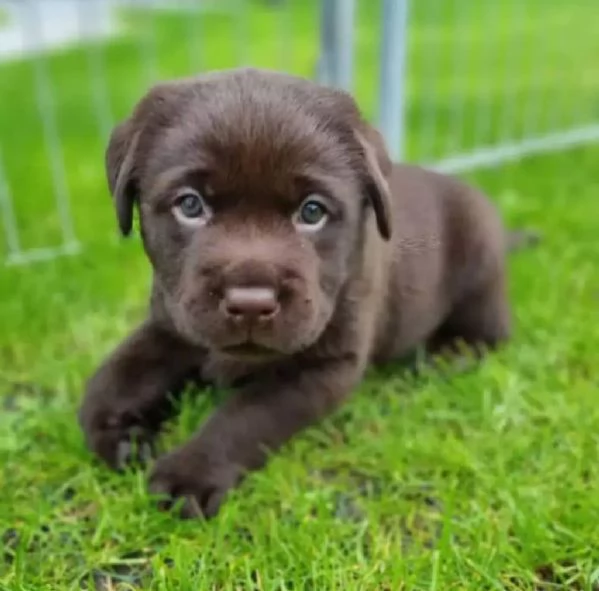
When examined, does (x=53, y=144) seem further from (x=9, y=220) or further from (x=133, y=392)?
(x=133, y=392)

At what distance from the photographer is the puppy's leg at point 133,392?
213cm

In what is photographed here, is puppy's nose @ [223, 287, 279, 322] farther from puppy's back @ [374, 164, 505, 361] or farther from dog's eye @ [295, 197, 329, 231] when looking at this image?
puppy's back @ [374, 164, 505, 361]

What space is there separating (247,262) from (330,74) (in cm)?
215

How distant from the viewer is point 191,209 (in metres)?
1.87

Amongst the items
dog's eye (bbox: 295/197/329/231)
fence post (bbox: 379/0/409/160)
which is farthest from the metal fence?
dog's eye (bbox: 295/197/329/231)

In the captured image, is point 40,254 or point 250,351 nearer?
point 250,351

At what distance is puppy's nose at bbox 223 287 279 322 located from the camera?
5.78 feet

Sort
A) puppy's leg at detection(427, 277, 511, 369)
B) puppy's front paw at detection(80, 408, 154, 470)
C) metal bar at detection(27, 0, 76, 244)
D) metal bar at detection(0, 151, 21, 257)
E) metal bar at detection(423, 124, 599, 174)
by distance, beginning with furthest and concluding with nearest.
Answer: metal bar at detection(423, 124, 599, 174) < metal bar at detection(27, 0, 76, 244) < metal bar at detection(0, 151, 21, 257) < puppy's leg at detection(427, 277, 511, 369) < puppy's front paw at detection(80, 408, 154, 470)

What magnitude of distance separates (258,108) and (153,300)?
53cm

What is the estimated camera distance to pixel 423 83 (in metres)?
5.75

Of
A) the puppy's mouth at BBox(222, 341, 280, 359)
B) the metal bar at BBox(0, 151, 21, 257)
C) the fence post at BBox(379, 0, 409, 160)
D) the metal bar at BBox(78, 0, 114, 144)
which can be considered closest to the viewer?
the puppy's mouth at BBox(222, 341, 280, 359)

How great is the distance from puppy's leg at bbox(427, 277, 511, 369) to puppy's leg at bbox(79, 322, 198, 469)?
0.77m

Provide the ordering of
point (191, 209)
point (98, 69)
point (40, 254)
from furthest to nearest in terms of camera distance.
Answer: point (98, 69), point (40, 254), point (191, 209)

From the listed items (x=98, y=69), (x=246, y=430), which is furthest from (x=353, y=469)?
(x=98, y=69)
